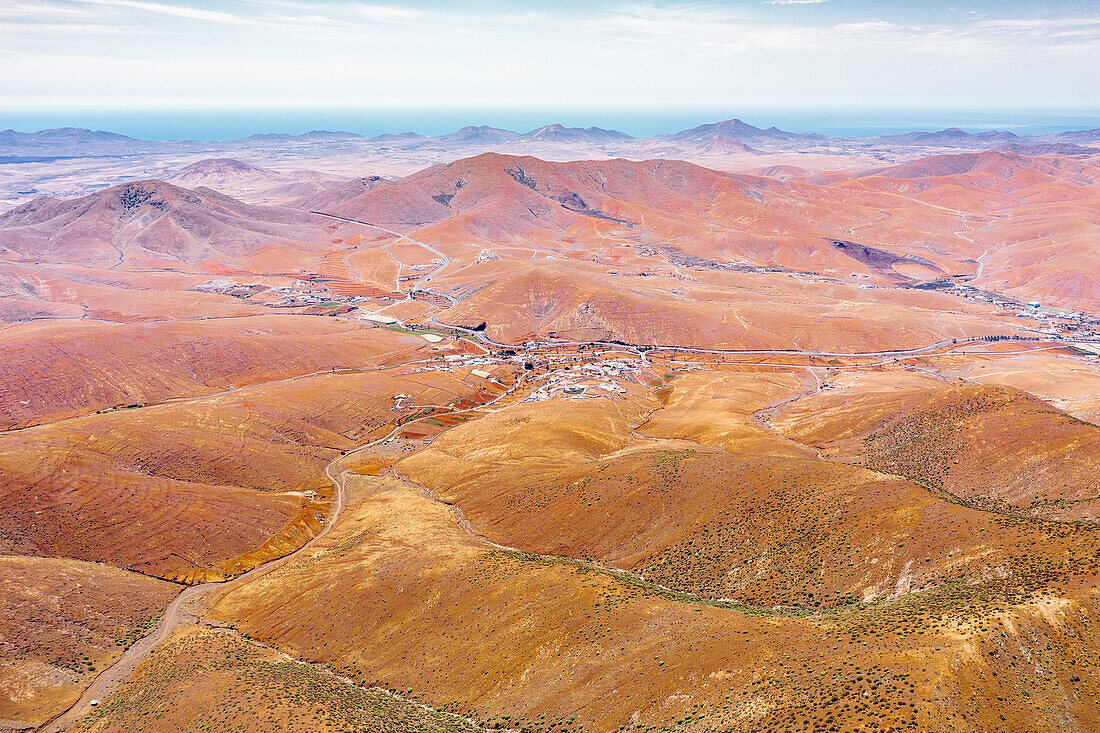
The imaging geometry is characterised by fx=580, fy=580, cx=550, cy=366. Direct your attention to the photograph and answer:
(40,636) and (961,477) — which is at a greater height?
(961,477)

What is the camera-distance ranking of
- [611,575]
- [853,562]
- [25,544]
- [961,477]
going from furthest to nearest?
[961,477]
[25,544]
[611,575]
[853,562]

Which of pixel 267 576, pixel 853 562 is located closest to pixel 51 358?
pixel 267 576

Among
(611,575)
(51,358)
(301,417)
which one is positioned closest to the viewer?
(611,575)

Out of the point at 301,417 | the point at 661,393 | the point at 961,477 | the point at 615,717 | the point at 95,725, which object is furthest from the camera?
the point at 661,393

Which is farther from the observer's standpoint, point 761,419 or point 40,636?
point 761,419

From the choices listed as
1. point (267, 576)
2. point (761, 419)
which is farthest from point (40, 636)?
point (761, 419)

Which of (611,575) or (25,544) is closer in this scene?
(611,575)

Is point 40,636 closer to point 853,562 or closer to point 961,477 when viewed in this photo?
point 853,562

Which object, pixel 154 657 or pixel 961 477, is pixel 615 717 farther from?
pixel 961 477

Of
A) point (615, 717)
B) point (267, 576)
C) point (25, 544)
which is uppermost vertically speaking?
point (615, 717)
